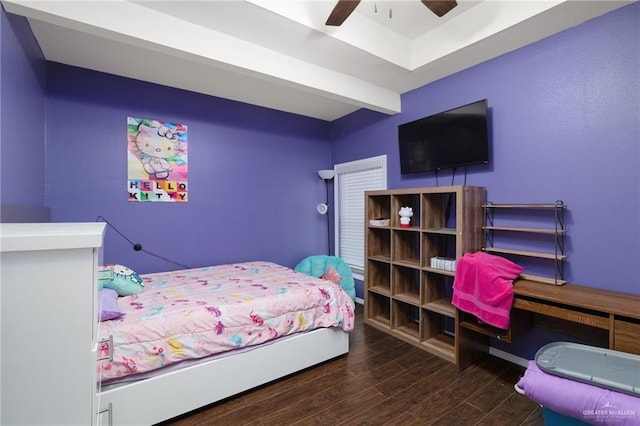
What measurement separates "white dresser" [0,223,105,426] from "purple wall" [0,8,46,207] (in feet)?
4.33

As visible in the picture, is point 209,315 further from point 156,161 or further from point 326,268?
point 326,268

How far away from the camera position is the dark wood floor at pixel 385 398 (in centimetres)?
177

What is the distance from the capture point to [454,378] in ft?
7.20

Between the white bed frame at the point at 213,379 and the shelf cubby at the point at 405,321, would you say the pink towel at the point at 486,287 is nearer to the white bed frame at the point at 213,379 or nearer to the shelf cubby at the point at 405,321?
the shelf cubby at the point at 405,321

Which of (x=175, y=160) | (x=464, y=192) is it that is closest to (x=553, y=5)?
(x=464, y=192)

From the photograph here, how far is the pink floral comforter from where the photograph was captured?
1646 mm

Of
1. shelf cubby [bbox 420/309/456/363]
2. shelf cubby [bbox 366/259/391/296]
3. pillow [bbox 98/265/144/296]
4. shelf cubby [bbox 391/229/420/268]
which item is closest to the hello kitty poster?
pillow [bbox 98/265/144/296]

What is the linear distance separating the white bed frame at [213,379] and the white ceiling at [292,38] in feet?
7.08

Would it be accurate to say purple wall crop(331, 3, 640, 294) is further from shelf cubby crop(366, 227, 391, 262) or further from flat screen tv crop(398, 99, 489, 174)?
shelf cubby crop(366, 227, 391, 262)

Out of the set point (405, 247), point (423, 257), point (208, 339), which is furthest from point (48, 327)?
point (405, 247)

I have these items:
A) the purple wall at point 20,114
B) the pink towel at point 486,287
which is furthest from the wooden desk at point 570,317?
the purple wall at point 20,114

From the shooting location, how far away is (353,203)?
401cm

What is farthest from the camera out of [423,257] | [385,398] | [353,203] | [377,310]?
[353,203]

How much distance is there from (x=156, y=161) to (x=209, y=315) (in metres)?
1.93
